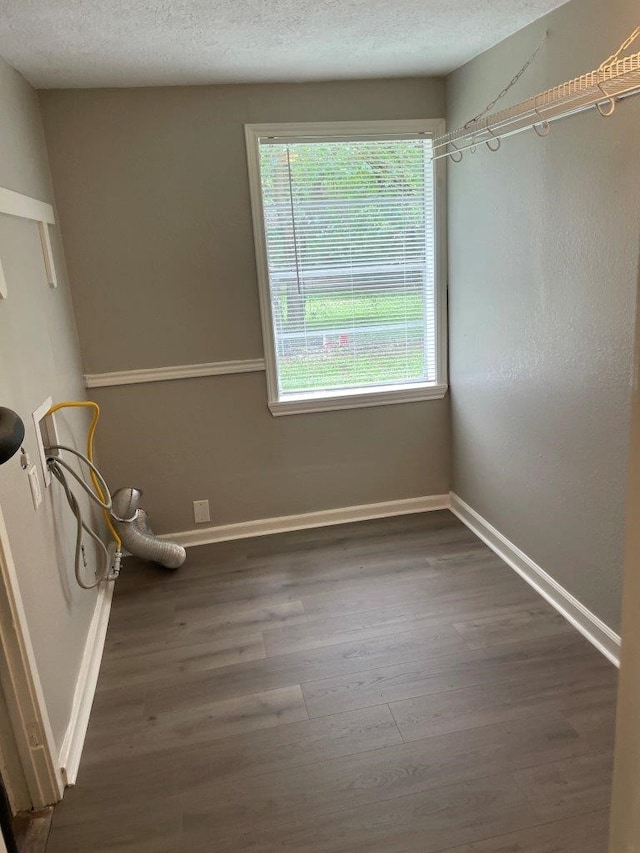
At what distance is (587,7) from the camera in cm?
201

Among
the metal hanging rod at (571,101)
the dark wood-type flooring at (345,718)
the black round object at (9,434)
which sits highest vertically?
the metal hanging rod at (571,101)

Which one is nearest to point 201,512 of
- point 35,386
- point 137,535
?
point 137,535

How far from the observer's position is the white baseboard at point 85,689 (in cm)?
188

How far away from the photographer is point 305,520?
3.47 m

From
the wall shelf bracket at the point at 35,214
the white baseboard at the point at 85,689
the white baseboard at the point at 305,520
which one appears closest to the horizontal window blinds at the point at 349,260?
the white baseboard at the point at 305,520

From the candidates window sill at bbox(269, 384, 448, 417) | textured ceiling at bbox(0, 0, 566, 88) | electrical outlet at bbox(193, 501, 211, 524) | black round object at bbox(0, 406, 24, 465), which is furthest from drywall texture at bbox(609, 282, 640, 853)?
electrical outlet at bbox(193, 501, 211, 524)

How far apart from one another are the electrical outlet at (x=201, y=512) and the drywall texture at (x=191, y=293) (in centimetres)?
3

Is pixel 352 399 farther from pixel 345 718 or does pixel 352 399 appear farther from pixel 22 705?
pixel 22 705

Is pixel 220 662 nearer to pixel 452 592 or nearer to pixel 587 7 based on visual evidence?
pixel 452 592

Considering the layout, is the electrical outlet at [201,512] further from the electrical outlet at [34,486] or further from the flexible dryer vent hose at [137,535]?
the electrical outlet at [34,486]

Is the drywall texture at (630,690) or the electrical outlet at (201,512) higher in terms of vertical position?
the drywall texture at (630,690)

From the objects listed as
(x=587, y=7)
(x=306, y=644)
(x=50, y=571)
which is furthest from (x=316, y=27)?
(x=306, y=644)

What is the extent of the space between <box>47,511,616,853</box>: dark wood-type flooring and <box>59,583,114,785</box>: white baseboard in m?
0.04

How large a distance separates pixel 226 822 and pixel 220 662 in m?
0.71
